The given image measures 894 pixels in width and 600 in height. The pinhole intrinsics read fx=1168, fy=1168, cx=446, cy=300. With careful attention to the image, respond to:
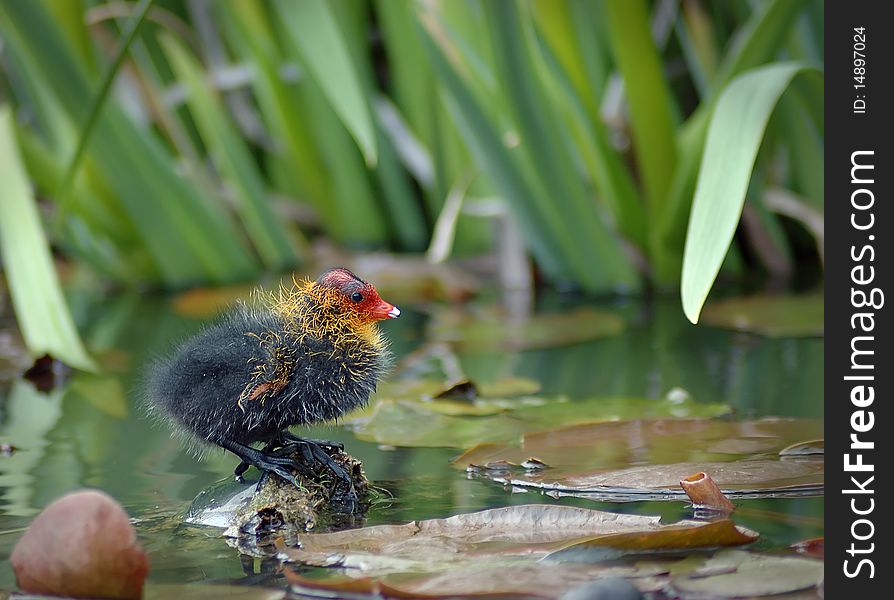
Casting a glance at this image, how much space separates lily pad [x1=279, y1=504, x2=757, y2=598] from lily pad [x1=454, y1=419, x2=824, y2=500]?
0.91 ft

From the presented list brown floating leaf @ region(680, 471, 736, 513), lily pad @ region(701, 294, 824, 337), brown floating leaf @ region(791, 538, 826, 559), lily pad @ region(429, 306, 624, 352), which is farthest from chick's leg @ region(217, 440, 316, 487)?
lily pad @ region(701, 294, 824, 337)

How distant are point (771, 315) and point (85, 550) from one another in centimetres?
309

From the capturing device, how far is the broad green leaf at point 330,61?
134 inches

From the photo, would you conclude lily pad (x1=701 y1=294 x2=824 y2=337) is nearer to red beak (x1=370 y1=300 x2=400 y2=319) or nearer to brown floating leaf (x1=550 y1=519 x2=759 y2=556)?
red beak (x1=370 y1=300 x2=400 y2=319)

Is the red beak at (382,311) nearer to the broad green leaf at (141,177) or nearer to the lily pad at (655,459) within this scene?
the lily pad at (655,459)

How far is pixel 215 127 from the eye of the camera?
534 cm

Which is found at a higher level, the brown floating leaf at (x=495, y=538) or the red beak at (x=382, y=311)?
the red beak at (x=382, y=311)

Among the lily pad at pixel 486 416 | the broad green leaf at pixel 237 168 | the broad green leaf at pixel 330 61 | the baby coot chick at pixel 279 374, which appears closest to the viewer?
the baby coot chick at pixel 279 374

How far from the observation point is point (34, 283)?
11.9 ft

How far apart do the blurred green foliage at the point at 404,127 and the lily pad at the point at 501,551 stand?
1269mm

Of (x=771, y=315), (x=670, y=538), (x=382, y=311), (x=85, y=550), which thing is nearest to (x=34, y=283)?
(x=382, y=311)

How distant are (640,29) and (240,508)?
2.81 metres

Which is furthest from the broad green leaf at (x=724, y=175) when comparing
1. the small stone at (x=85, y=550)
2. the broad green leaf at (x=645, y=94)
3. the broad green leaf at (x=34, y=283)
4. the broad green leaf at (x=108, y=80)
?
the broad green leaf at (x=34, y=283)

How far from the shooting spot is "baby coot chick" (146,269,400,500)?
2246mm
